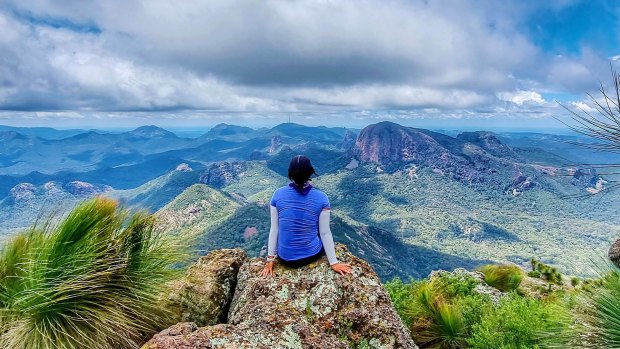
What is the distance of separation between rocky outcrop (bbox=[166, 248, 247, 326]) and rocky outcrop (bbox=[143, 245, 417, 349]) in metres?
0.23

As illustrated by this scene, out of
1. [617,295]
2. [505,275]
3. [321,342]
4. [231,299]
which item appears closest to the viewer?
[321,342]

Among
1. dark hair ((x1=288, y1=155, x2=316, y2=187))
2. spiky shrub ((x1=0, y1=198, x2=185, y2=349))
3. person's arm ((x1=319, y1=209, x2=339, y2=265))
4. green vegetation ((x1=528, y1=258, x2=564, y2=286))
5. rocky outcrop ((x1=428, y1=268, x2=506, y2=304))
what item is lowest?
green vegetation ((x1=528, y1=258, x2=564, y2=286))

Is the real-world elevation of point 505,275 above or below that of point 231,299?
below

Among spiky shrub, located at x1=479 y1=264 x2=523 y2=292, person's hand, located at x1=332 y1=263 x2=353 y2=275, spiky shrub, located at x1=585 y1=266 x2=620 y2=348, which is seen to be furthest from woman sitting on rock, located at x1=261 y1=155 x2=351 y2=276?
spiky shrub, located at x1=479 y1=264 x2=523 y2=292

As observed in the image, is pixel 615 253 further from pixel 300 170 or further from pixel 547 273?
pixel 300 170

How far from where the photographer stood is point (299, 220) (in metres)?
5.48

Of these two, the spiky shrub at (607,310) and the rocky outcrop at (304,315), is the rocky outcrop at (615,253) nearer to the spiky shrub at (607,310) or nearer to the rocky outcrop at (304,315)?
the spiky shrub at (607,310)

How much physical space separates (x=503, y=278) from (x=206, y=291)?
28.8 ft

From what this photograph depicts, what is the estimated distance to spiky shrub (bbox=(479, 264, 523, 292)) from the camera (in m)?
10.4

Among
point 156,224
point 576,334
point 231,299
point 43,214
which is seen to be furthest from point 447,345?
point 43,214

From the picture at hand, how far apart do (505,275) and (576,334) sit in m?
7.09

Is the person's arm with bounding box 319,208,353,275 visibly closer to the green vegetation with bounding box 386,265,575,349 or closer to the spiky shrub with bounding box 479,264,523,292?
the green vegetation with bounding box 386,265,575,349

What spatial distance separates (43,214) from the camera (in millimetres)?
5328

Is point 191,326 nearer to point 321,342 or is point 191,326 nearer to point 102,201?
point 321,342
